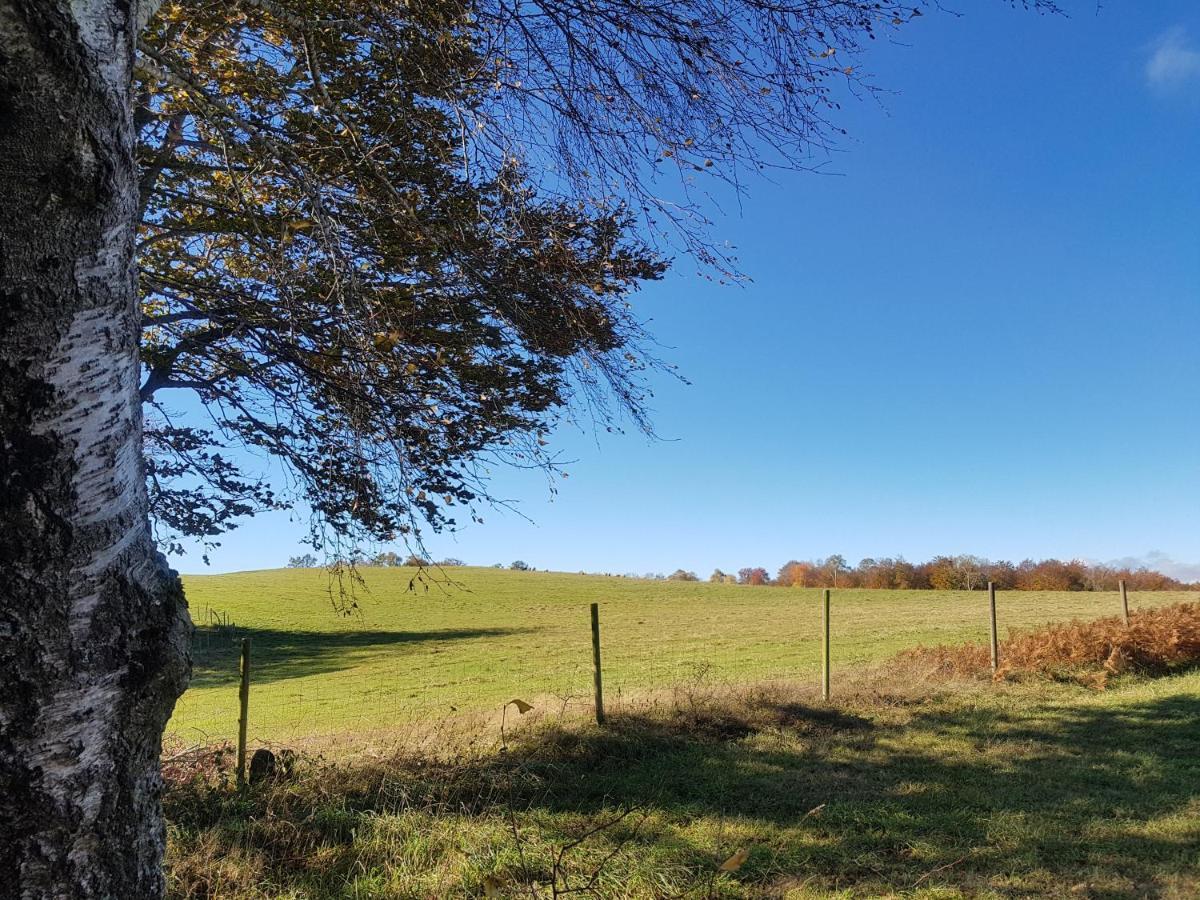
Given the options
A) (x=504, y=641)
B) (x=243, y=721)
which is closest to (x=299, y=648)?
(x=504, y=641)

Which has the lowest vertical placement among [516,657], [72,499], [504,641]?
[504,641]

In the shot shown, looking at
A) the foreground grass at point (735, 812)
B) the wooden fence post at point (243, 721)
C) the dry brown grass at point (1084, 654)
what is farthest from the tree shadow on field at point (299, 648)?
the dry brown grass at point (1084, 654)

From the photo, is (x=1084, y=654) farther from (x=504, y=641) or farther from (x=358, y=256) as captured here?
(x=504, y=641)

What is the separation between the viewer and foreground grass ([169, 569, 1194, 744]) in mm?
15047

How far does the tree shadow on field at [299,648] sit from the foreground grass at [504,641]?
11 cm

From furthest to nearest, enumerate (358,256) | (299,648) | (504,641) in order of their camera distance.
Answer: (299,648) → (504,641) → (358,256)

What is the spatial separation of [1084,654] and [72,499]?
16076 millimetres

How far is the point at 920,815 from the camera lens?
627 cm

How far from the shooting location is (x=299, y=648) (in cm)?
3009

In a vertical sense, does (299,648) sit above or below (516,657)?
below

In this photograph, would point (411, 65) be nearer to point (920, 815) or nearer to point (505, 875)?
point (505, 875)

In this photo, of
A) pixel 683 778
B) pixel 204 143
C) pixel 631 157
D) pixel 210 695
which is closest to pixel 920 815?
pixel 683 778

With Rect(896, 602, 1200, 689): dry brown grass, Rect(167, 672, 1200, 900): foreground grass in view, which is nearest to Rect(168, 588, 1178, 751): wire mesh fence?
Rect(167, 672, 1200, 900): foreground grass

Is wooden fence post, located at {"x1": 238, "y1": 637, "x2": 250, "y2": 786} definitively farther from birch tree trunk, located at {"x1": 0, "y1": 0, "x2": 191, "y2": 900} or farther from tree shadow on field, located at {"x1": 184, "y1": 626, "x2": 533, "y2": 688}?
tree shadow on field, located at {"x1": 184, "y1": 626, "x2": 533, "y2": 688}
